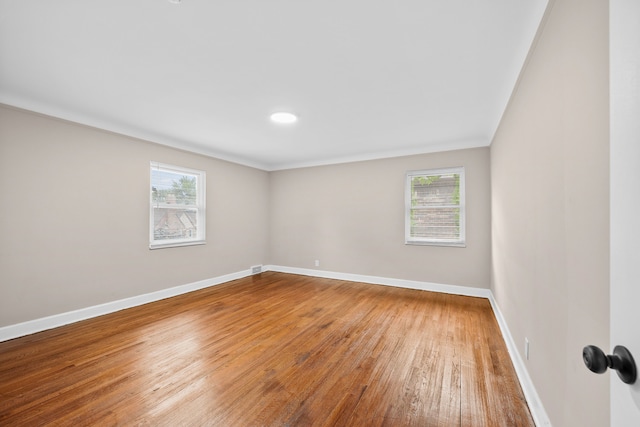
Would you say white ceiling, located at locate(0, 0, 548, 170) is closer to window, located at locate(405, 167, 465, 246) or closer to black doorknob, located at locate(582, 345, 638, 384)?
window, located at locate(405, 167, 465, 246)

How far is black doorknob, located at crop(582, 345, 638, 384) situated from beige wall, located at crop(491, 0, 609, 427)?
516 millimetres

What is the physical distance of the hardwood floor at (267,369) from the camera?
172 cm

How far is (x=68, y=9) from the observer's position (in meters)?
1.63

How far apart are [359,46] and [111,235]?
3.81 m

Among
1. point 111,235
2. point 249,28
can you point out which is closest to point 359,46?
point 249,28

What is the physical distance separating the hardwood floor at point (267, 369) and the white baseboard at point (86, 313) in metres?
0.12

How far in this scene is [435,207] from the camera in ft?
15.0

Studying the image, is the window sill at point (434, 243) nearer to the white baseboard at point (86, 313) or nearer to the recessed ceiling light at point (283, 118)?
the recessed ceiling light at point (283, 118)

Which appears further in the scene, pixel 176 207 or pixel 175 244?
pixel 176 207

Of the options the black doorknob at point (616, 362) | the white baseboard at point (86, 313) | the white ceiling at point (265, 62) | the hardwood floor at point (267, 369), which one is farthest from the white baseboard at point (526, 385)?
the white baseboard at point (86, 313)

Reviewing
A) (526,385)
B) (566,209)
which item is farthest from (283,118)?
(526,385)

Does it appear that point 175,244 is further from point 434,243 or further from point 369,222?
point 434,243

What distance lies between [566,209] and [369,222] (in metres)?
3.85

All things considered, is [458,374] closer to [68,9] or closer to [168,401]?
[168,401]
